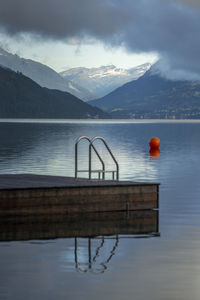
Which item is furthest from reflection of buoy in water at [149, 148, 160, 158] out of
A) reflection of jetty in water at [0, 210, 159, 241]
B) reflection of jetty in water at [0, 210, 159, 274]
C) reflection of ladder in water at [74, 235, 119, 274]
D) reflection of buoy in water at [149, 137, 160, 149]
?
reflection of ladder in water at [74, 235, 119, 274]

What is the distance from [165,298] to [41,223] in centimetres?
970

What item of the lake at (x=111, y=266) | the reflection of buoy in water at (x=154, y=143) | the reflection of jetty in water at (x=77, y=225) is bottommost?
the lake at (x=111, y=266)

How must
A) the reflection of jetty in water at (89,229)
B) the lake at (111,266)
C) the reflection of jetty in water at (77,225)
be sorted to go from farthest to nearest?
the reflection of jetty in water at (77,225), the reflection of jetty in water at (89,229), the lake at (111,266)

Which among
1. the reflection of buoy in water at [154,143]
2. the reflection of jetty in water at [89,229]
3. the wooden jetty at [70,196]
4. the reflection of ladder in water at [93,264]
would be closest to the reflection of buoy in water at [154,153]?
the reflection of buoy in water at [154,143]

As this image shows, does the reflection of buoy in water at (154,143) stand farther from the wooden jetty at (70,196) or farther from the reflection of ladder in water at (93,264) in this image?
the reflection of ladder in water at (93,264)

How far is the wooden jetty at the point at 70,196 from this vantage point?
76.5 ft

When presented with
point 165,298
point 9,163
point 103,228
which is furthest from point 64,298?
point 9,163

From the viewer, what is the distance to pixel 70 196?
24297 millimetres

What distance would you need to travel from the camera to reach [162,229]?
2294 centimetres

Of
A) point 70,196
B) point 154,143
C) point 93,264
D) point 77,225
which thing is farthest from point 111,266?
point 154,143

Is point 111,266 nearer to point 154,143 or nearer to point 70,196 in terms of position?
point 70,196

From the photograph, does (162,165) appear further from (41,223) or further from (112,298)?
(112,298)

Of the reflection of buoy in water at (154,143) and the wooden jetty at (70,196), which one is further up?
the reflection of buoy in water at (154,143)

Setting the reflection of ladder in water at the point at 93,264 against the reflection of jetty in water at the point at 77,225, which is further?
the reflection of jetty in water at the point at 77,225
